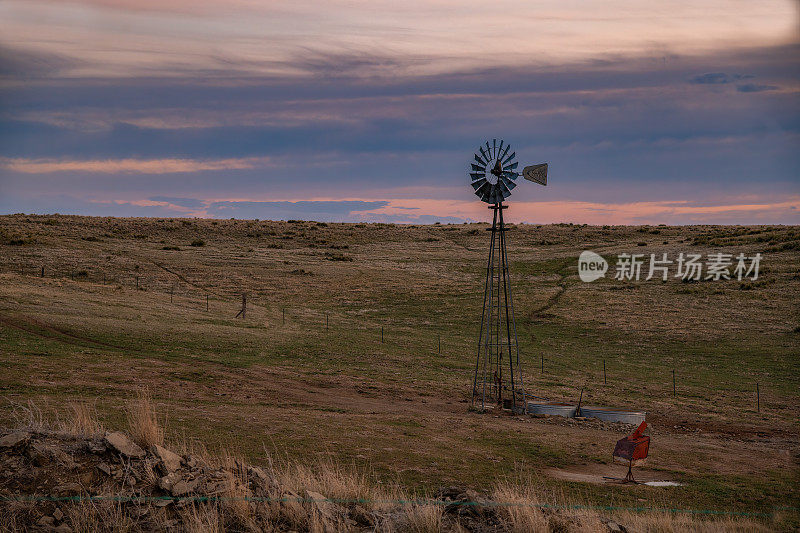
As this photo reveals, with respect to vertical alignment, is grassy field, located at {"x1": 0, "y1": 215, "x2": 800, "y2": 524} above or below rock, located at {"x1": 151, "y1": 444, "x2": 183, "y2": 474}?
below

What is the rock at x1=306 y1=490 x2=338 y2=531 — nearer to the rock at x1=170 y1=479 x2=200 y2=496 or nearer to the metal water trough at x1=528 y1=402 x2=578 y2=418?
the rock at x1=170 y1=479 x2=200 y2=496

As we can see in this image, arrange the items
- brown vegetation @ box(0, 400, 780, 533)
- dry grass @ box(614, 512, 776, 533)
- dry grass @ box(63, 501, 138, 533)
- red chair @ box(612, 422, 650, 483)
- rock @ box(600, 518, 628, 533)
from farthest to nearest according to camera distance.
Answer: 1. red chair @ box(612, 422, 650, 483)
2. dry grass @ box(614, 512, 776, 533)
3. rock @ box(600, 518, 628, 533)
4. brown vegetation @ box(0, 400, 780, 533)
5. dry grass @ box(63, 501, 138, 533)

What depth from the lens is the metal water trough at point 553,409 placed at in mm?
25734

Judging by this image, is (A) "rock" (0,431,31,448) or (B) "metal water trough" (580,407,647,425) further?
(B) "metal water trough" (580,407,647,425)

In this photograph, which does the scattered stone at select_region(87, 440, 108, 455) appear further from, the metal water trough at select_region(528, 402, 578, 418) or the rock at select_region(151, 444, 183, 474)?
the metal water trough at select_region(528, 402, 578, 418)

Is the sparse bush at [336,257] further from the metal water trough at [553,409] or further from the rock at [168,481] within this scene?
the rock at [168,481]

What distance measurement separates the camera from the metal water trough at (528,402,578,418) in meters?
25.7

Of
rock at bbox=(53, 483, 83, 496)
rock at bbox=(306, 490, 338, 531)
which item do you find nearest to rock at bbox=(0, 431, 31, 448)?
rock at bbox=(53, 483, 83, 496)

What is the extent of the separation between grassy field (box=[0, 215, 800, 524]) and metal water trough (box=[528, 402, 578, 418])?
1.42 metres

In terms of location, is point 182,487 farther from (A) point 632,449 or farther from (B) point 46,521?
(A) point 632,449

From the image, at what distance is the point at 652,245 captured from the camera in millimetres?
87062

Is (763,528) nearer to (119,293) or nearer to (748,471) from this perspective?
(748,471)

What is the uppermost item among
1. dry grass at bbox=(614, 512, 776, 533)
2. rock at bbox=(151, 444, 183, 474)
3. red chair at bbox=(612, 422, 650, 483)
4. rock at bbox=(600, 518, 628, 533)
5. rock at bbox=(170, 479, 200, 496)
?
rock at bbox=(151, 444, 183, 474)

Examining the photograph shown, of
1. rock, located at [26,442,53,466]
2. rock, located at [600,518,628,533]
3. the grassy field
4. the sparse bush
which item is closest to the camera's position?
rock, located at [26,442,53,466]
